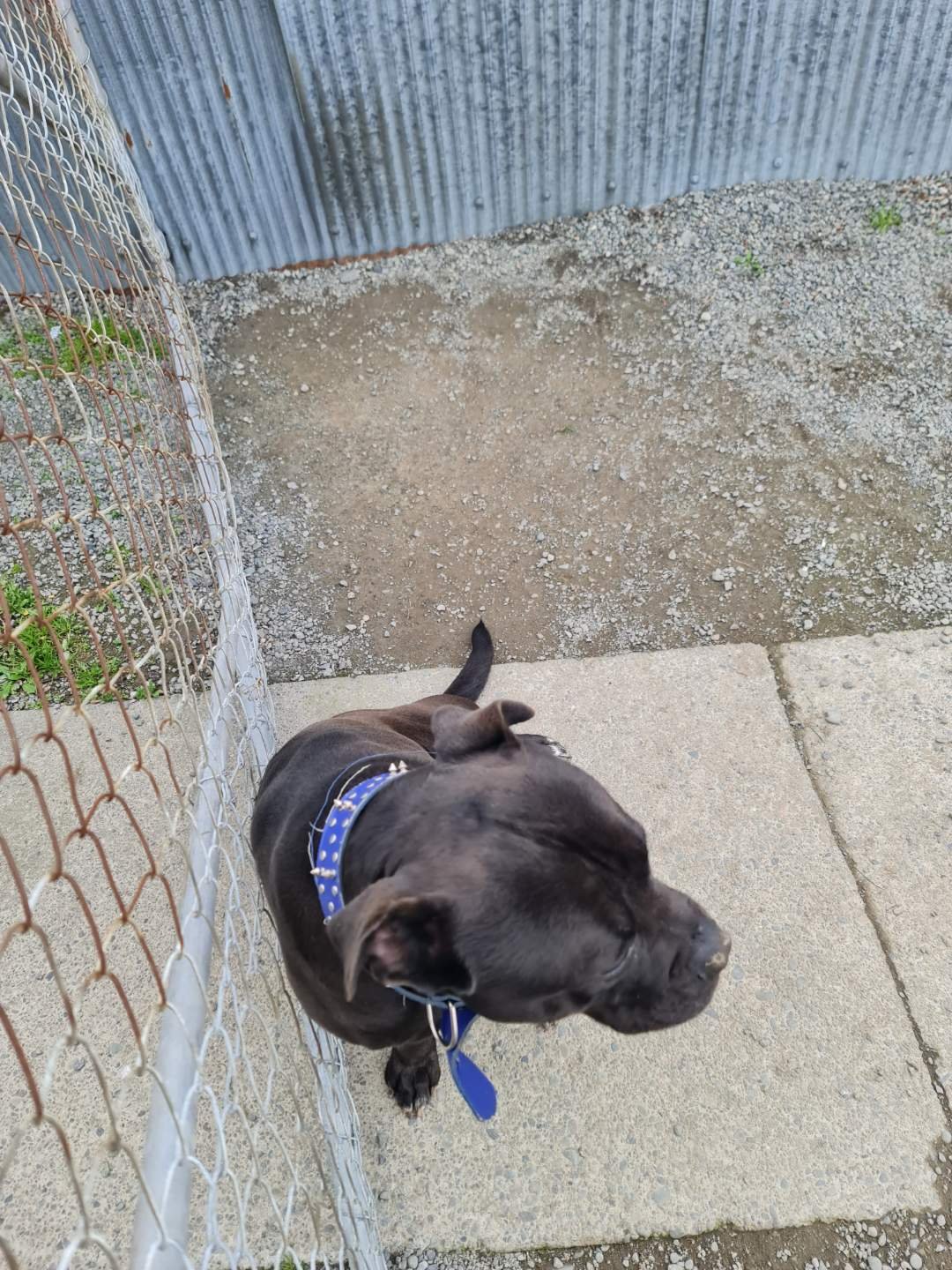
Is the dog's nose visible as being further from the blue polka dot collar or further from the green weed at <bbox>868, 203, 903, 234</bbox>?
the green weed at <bbox>868, 203, 903, 234</bbox>

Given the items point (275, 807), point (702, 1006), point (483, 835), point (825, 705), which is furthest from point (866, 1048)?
point (275, 807)

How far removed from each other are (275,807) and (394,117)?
4.21 m

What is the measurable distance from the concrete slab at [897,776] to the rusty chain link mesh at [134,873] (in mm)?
1844

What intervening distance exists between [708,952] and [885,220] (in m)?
4.80

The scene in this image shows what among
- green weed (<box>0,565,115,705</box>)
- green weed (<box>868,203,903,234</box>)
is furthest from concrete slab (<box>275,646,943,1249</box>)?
green weed (<box>868,203,903,234</box>)

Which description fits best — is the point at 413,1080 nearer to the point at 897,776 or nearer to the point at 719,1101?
the point at 719,1101

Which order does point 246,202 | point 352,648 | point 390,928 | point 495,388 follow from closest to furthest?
point 390,928
point 352,648
point 495,388
point 246,202

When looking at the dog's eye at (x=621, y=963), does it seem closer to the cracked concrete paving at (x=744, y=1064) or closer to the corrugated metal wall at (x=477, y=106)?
the cracked concrete paving at (x=744, y=1064)

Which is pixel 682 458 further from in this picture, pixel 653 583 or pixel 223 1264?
pixel 223 1264

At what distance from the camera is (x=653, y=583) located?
3883 millimetres

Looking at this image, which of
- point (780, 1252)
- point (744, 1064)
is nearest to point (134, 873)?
point (744, 1064)

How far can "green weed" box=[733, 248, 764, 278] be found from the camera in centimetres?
485

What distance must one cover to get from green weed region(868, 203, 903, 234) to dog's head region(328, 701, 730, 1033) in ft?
15.1

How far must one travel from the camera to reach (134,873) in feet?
9.93
